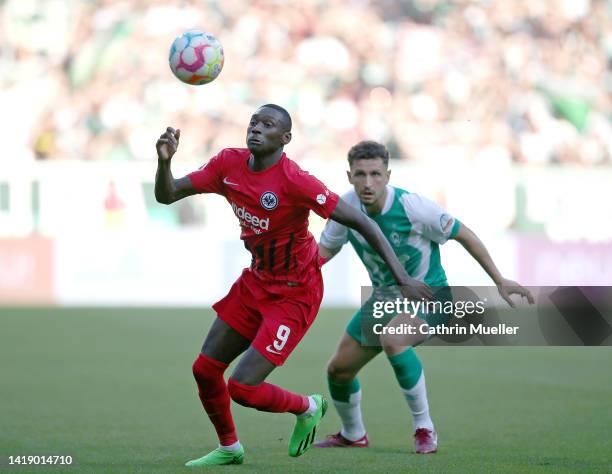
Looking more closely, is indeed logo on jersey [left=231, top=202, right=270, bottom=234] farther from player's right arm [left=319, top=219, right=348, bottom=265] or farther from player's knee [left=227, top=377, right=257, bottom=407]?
player's right arm [left=319, top=219, right=348, bottom=265]

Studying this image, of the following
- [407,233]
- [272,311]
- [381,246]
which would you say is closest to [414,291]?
[381,246]

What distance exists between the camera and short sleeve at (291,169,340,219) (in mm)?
6086

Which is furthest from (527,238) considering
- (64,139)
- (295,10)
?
(64,139)

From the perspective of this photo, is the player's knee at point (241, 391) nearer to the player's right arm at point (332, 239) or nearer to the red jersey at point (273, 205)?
the red jersey at point (273, 205)

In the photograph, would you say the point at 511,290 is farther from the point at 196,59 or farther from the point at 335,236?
the point at 196,59

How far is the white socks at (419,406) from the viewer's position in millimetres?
7070

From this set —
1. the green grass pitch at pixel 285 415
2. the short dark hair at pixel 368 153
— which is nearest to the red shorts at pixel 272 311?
the green grass pitch at pixel 285 415

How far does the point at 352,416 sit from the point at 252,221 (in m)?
1.76

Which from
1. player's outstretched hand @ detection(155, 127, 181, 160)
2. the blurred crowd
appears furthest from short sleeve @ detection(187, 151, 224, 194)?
the blurred crowd

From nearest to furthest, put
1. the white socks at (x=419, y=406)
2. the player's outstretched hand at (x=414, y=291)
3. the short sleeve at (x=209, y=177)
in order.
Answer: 1. the player's outstretched hand at (x=414, y=291)
2. the short sleeve at (x=209, y=177)
3. the white socks at (x=419, y=406)

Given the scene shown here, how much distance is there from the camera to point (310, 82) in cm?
2262

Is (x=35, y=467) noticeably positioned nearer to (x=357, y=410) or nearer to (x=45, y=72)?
(x=357, y=410)

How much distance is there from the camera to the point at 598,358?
13.2m

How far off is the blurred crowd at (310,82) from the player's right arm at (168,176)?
49.8ft
